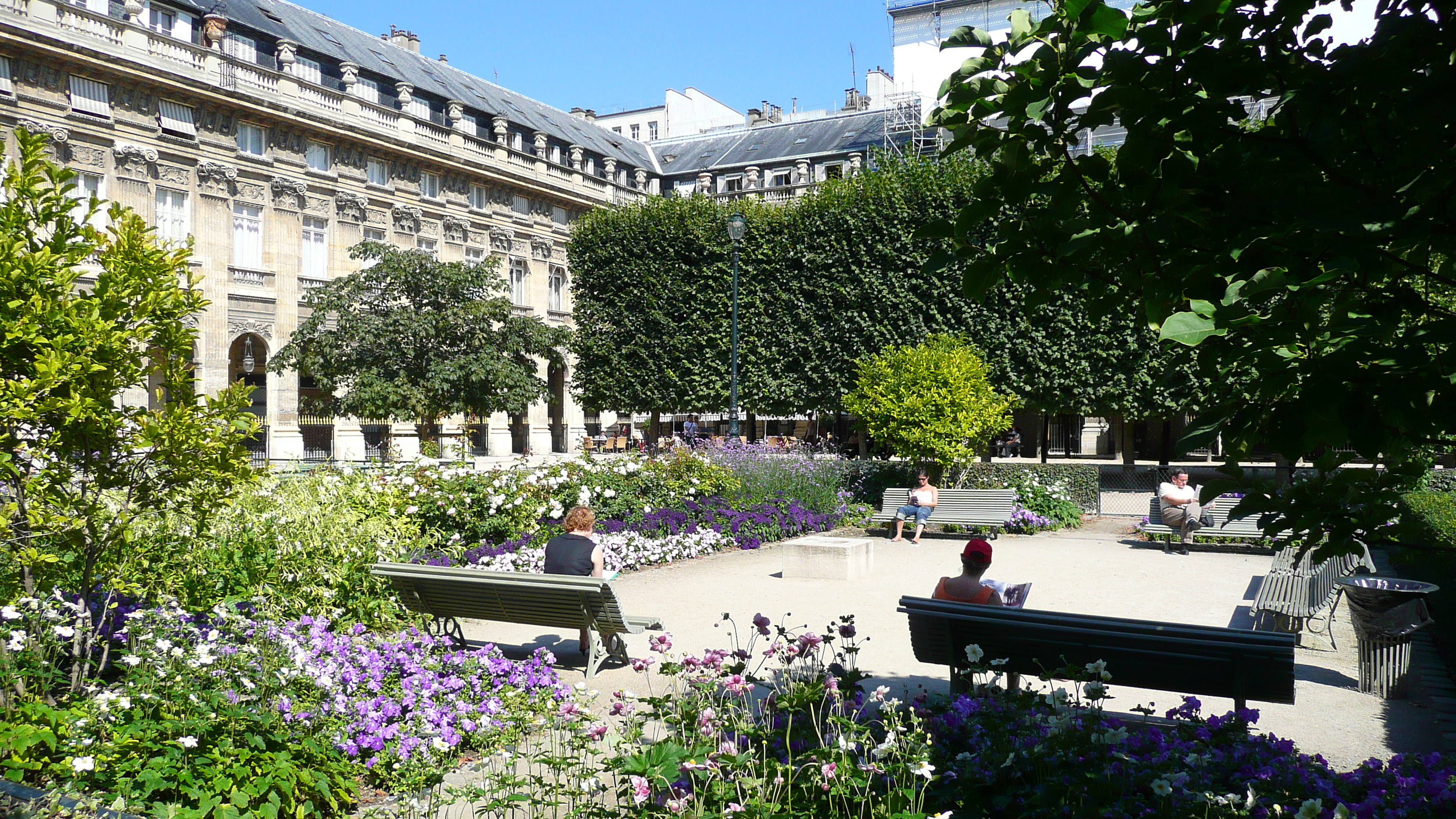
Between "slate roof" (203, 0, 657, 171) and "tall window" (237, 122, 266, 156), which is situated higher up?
"slate roof" (203, 0, 657, 171)

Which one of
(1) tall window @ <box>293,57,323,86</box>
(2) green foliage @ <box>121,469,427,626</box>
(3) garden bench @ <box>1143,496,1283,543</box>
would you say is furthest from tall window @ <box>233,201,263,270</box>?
(3) garden bench @ <box>1143,496,1283,543</box>

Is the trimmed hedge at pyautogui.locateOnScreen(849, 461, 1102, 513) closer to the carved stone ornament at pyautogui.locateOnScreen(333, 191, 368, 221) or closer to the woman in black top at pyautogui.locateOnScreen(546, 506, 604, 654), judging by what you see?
the woman in black top at pyautogui.locateOnScreen(546, 506, 604, 654)

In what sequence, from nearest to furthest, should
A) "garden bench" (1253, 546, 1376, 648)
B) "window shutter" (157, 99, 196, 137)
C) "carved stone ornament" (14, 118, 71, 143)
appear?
1. "garden bench" (1253, 546, 1376, 648)
2. "carved stone ornament" (14, 118, 71, 143)
3. "window shutter" (157, 99, 196, 137)

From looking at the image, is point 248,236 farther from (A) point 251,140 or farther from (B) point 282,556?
(B) point 282,556

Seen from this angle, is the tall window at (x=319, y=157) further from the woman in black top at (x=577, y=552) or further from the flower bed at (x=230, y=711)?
the flower bed at (x=230, y=711)

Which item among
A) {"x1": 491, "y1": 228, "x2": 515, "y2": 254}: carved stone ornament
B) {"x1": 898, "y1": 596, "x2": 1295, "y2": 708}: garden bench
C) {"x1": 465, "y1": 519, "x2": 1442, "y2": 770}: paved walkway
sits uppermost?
{"x1": 491, "y1": 228, "x2": 515, "y2": 254}: carved stone ornament

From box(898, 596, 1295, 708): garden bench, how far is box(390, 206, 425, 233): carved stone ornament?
30.9 metres

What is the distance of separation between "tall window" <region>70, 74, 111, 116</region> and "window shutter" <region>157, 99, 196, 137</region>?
1.24m

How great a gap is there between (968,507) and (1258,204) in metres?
13.1

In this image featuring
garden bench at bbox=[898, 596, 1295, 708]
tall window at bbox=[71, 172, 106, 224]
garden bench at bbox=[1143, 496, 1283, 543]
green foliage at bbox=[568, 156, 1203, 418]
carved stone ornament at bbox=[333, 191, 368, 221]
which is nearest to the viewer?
garden bench at bbox=[898, 596, 1295, 708]

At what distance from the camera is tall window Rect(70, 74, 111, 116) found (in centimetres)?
2472

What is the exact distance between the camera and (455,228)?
35031mm

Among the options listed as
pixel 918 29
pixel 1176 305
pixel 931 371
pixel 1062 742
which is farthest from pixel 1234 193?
pixel 918 29

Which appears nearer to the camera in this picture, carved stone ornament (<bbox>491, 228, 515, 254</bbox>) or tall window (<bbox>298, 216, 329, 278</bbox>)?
tall window (<bbox>298, 216, 329, 278</bbox>)
